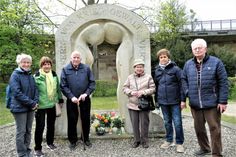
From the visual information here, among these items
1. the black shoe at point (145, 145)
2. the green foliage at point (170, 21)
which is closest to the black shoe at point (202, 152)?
the black shoe at point (145, 145)

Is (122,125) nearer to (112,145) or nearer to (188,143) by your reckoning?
(112,145)

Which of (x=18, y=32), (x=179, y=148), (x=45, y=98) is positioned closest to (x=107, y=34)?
(x=45, y=98)

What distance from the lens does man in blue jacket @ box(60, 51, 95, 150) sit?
576 centimetres

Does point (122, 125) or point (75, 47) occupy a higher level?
point (75, 47)

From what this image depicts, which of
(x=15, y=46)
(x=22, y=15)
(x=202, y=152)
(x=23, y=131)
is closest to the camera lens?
(x=23, y=131)

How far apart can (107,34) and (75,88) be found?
1584 millimetres

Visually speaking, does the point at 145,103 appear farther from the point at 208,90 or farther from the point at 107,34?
the point at 107,34

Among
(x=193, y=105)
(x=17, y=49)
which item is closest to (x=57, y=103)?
(x=193, y=105)

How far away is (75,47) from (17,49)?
10370 mm

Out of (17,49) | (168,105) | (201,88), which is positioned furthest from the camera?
(17,49)

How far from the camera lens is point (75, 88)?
19.1ft

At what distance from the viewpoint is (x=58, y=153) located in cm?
564

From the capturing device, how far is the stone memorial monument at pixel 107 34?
6.67 metres

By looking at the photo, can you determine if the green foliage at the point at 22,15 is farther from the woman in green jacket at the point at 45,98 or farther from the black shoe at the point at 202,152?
the black shoe at the point at 202,152
